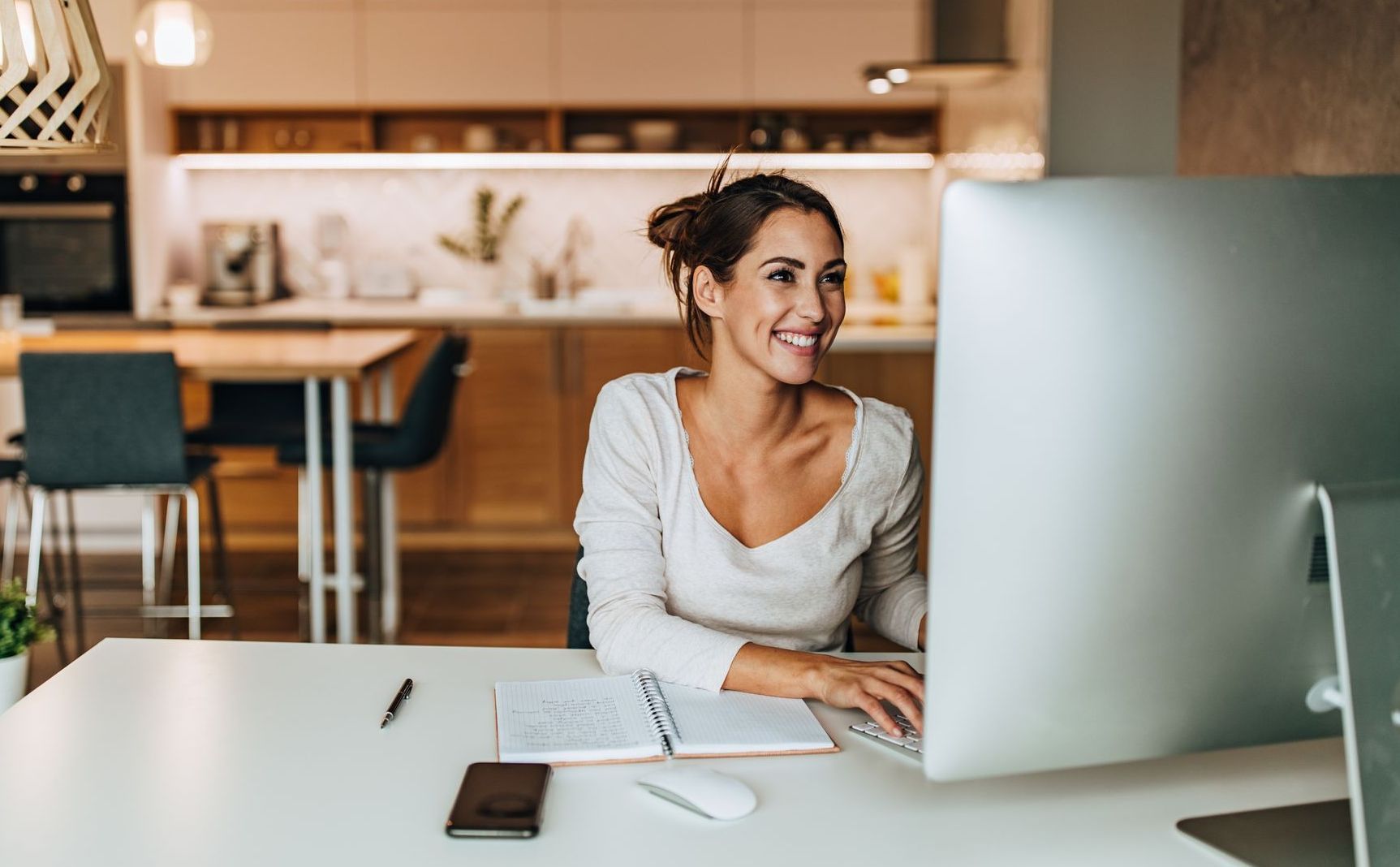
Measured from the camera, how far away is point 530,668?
58.6 inches

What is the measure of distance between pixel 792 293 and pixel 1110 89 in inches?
104

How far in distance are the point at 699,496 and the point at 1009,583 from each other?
2.51 feet

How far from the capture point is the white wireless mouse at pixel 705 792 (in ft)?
3.62

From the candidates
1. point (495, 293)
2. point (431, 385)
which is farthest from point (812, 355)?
point (495, 293)

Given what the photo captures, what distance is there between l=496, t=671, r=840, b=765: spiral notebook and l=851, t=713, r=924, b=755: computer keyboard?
0.04 meters

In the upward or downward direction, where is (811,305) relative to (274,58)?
downward

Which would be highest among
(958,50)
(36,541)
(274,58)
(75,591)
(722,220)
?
(274,58)

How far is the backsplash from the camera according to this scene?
5.84m

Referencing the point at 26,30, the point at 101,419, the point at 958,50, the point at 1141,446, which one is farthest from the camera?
the point at 958,50

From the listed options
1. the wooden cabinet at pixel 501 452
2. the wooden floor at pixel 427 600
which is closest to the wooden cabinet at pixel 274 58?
the wooden cabinet at pixel 501 452

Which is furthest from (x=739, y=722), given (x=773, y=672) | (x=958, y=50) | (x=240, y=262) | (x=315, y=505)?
(x=240, y=262)

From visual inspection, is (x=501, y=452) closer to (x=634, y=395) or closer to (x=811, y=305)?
(x=634, y=395)

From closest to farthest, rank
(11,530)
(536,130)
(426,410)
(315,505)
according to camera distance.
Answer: (315,505) < (426,410) < (11,530) < (536,130)

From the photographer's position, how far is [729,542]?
1.65 metres
